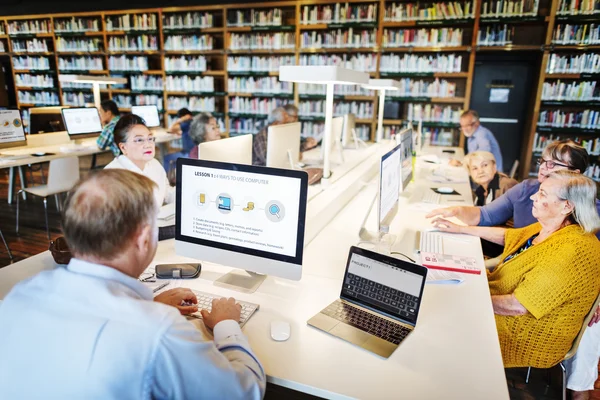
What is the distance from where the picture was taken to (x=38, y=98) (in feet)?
28.5

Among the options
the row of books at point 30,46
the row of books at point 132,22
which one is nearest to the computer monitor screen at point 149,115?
the row of books at point 132,22

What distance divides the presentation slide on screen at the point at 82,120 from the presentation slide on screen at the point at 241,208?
4566mm

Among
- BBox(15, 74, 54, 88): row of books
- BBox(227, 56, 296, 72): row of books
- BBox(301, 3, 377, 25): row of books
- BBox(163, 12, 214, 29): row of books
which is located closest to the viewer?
BBox(301, 3, 377, 25): row of books

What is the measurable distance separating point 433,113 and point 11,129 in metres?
5.52

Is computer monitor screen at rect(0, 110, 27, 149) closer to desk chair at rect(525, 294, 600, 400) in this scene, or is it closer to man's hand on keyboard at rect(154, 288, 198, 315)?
man's hand on keyboard at rect(154, 288, 198, 315)

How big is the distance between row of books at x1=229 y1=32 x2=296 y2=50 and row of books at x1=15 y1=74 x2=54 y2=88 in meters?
4.31

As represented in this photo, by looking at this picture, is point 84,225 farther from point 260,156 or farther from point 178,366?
point 260,156

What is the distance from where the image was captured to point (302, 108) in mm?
6730

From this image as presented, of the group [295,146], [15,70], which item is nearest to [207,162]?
[295,146]

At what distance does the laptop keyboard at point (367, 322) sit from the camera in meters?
1.24

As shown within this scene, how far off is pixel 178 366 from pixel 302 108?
6.24 m

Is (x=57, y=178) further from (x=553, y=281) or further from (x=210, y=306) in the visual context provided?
(x=553, y=281)

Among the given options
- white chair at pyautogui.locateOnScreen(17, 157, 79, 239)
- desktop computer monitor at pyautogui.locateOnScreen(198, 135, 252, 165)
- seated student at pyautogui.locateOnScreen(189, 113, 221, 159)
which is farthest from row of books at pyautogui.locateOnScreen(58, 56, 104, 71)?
desktop computer monitor at pyautogui.locateOnScreen(198, 135, 252, 165)

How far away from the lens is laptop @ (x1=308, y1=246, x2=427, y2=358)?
1.23 m
